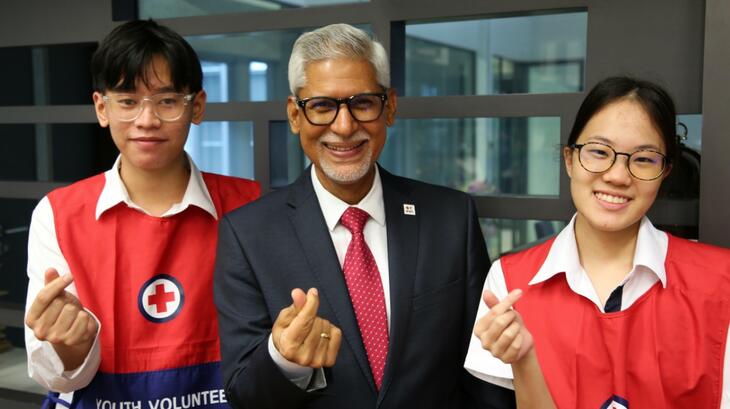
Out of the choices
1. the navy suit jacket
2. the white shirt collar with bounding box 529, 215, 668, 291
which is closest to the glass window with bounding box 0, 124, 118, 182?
the navy suit jacket

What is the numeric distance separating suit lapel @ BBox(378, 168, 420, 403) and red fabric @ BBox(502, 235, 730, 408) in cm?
28

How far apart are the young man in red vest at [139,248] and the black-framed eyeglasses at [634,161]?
3.03 ft

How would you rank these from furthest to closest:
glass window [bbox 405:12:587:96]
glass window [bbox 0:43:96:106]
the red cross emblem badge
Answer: glass window [bbox 405:12:587:96] < glass window [bbox 0:43:96:106] < the red cross emblem badge

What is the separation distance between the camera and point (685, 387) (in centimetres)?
137

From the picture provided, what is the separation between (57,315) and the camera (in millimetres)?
1488

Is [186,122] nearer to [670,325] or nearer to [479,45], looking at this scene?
[670,325]

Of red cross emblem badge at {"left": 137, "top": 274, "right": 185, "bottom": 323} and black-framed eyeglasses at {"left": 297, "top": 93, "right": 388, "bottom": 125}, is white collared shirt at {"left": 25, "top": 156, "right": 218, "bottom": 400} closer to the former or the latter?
red cross emblem badge at {"left": 137, "top": 274, "right": 185, "bottom": 323}

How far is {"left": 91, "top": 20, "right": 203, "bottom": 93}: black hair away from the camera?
65.0 inches

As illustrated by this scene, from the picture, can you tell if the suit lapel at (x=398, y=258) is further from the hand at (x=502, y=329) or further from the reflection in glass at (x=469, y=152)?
the reflection in glass at (x=469, y=152)

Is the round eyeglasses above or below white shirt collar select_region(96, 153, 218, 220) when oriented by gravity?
above

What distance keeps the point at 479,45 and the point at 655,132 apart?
5.44 m

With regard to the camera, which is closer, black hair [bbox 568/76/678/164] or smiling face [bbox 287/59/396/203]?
black hair [bbox 568/76/678/164]

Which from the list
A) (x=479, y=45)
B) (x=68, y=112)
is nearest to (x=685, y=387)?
(x=68, y=112)

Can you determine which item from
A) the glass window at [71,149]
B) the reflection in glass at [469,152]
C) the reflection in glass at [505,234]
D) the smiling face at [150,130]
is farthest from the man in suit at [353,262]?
the reflection in glass at [469,152]
